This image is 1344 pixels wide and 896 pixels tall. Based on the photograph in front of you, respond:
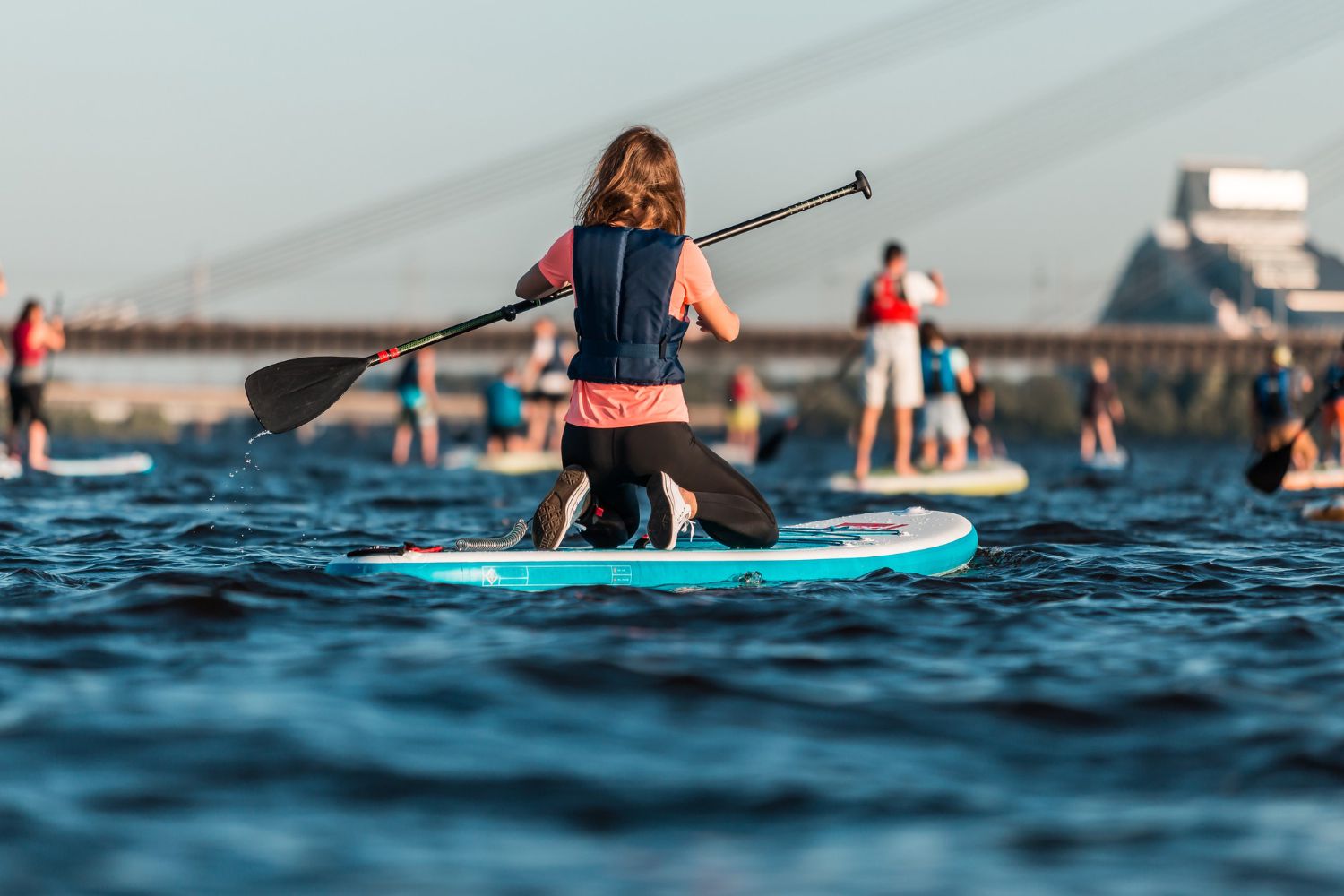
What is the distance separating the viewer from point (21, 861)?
2.72 m

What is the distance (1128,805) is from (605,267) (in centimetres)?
309

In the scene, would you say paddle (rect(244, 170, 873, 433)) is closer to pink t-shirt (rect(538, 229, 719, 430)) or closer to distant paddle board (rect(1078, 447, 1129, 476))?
pink t-shirt (rect(538, 229, 719, 430))

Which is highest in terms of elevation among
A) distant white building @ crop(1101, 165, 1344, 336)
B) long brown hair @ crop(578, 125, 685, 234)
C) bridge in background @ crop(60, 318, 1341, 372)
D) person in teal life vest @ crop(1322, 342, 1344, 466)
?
distant white building @ crop(1101, 165, 1344, 336)

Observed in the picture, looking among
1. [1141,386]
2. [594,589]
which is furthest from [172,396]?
[594,589]

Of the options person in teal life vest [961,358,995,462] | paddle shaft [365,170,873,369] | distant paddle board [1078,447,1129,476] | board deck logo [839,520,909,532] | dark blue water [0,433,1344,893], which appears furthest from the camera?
distant paddle board [1078,447,1129,476]

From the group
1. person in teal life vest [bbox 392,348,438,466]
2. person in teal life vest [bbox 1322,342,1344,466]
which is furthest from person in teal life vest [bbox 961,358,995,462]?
person in teal life vest [bbox 392,348,438,466]

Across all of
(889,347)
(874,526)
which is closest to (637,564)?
(874,526)

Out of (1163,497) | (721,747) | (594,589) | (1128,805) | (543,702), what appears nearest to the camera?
(1128,805)

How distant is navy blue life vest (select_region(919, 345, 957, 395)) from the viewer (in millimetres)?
15469

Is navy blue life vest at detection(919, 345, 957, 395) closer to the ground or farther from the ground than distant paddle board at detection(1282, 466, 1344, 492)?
farther from the ground

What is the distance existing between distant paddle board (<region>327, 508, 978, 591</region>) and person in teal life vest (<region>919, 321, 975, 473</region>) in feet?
29.3

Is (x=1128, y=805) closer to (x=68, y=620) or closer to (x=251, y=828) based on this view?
(x=251, y=828)

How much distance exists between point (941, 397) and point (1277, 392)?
4292 mm

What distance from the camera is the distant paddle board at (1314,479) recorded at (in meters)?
14.7
